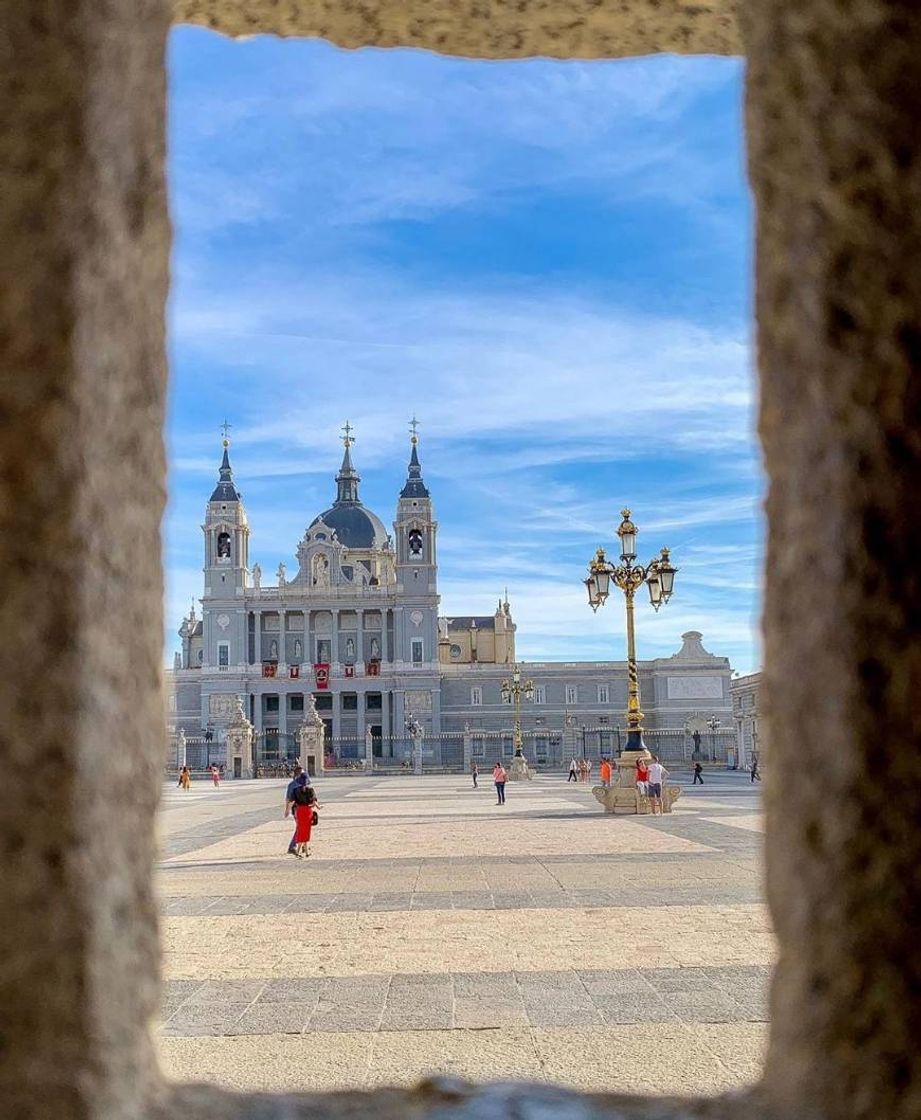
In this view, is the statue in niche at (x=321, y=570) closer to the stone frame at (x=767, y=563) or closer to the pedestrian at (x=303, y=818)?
the pedestrian at (x=303, y=818)

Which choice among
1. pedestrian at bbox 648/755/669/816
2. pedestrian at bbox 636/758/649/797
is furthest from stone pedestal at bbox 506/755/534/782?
pedestrian at bbox 648/755/669/816

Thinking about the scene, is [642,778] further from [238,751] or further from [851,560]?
[238,751]

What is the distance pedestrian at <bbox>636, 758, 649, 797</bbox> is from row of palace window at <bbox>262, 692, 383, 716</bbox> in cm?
5601

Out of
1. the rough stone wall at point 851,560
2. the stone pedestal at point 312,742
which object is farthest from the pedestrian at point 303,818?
the stone pedestal at point 312,742

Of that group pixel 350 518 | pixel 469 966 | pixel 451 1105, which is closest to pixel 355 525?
pixel 350 518

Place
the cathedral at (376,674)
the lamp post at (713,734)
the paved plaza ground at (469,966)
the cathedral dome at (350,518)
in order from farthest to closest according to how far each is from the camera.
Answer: the cathedral dome at (350,518), the cathedral at (376,674), the lamp post at (713,734), the paved plaza ground at (469,966)

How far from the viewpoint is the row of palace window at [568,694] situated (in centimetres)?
7350

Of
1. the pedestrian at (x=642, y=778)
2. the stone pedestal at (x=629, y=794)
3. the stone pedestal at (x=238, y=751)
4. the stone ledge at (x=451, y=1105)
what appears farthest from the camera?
the stone pedestal at (x=238, y=751)

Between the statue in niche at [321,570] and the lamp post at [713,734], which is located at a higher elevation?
the statue in niche at [321,570]

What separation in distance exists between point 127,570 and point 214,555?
77605mm

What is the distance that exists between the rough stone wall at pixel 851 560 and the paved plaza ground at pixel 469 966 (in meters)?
0.89

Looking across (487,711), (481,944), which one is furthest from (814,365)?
(487,711)

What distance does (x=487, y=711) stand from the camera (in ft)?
239

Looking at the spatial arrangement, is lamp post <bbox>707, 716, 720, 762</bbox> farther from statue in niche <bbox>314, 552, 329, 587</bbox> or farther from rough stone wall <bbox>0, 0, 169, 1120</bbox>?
rough stone wall <bbox>0, 0, 169, 1120</bbox>
